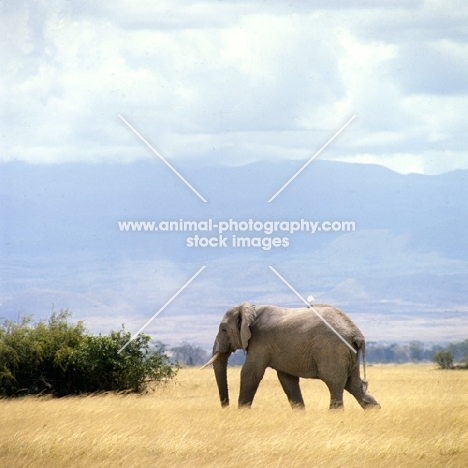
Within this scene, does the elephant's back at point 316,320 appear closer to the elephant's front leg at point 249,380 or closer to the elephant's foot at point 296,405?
the elephant's front leg at point 249,380

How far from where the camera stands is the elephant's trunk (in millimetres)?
24422

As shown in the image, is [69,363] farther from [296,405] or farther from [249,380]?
[296,405]

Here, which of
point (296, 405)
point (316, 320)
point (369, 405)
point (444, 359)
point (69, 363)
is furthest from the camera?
point (444, 359)

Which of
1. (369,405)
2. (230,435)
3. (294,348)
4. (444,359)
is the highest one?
(294,348)

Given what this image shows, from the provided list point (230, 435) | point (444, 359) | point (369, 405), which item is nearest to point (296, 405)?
point (369, 405)

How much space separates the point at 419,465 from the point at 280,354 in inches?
275

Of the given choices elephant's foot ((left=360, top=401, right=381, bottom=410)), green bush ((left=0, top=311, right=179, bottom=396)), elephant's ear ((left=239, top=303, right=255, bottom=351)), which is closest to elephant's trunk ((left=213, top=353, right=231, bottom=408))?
elephant's ear ((left=239, top=303, right=255, bottom=351))

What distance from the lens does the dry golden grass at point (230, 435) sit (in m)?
17.1

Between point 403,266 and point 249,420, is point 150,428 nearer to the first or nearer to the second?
point 249,420

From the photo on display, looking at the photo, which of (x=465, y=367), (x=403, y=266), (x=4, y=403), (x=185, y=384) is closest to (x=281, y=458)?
(x=4, y=403)

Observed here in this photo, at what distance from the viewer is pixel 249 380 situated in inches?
943

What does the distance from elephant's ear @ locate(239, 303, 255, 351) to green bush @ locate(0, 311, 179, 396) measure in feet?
20.3

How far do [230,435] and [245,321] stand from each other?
5.09 metres

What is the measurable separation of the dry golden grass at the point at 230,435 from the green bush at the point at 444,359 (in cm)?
2800
